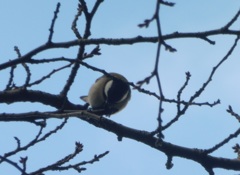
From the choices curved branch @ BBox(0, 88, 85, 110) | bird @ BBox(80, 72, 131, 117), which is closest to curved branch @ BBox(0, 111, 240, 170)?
curved branch @ BBox(0, 88, 85, 110)

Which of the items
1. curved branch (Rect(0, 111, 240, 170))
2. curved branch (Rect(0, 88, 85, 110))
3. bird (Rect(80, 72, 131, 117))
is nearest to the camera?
curved branch (Rect(0, 111, 240, 170))

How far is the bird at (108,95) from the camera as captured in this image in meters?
5.93

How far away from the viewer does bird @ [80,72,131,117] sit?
5.93m

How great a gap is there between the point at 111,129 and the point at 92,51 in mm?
679

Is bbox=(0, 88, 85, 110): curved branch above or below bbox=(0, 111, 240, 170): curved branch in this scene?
above

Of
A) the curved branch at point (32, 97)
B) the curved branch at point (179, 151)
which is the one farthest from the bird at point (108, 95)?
the curved branch at point (179, 151)

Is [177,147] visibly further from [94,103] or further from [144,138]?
[94,103]

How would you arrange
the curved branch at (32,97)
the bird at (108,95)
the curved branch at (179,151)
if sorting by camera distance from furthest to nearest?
the bird at (108,95), the curved branch at (32,97), the curved branch at (179,151)

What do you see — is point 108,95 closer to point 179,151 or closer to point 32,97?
point 32,97

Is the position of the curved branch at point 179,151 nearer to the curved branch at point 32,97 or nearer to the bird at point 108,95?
the curved branch at point 32,97

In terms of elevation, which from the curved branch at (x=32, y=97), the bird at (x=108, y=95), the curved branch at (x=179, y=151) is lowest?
the curved branch at (x=179, y=151)

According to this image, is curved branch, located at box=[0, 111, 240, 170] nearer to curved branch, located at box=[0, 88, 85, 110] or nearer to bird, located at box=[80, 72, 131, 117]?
curved branch, located at box=[0, 88, 85, 110]

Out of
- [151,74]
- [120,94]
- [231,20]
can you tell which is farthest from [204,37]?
[120,94]

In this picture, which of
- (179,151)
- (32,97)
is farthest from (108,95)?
(179,151)
